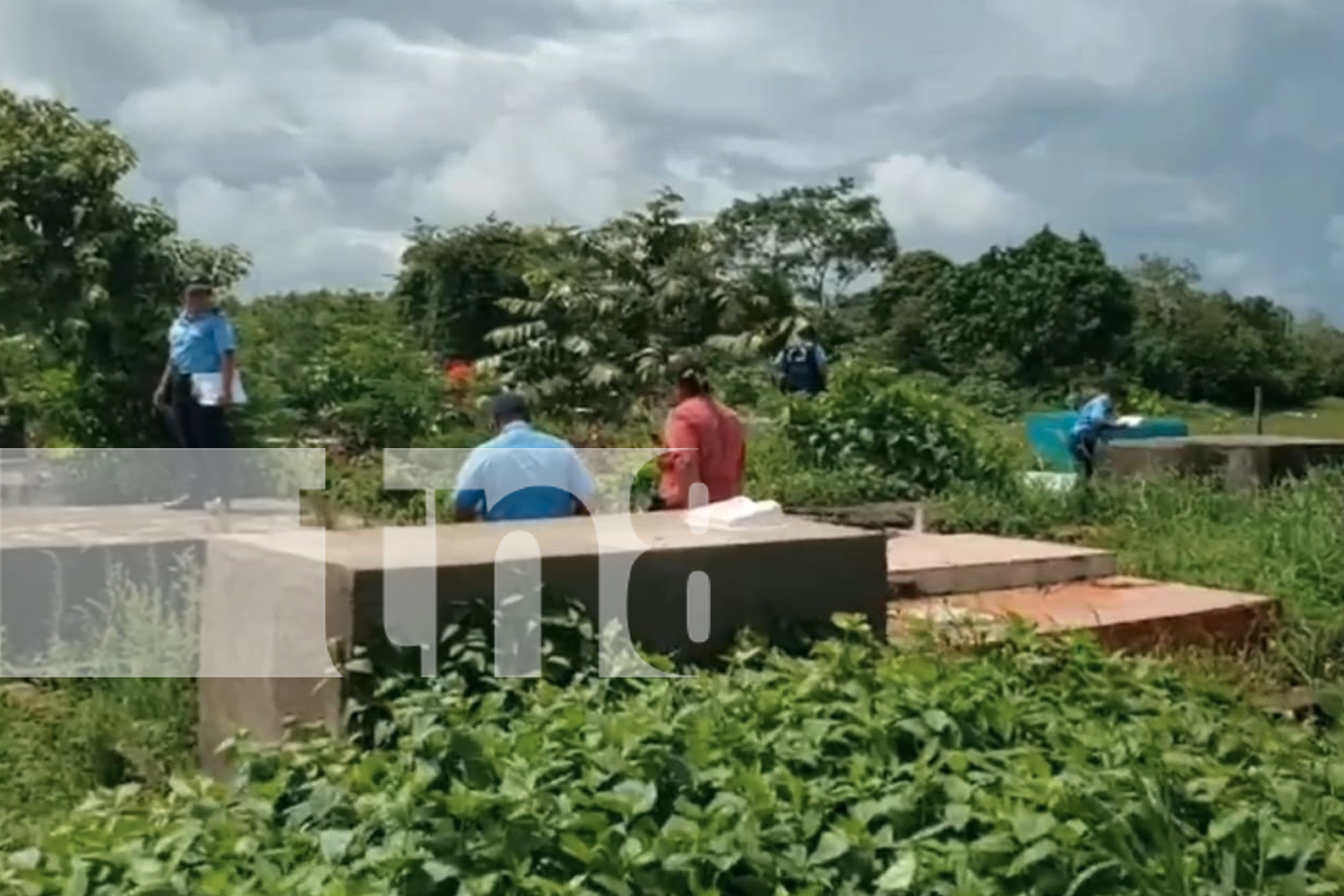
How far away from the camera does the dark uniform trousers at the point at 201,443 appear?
8930mm

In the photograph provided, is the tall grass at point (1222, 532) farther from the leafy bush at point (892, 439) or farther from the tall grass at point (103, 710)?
the tall grass at point (103, 710)

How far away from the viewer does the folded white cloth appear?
5406 millimetres

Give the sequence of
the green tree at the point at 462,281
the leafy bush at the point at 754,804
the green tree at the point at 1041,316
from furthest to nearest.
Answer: the green tree at the point at 1041,316 → the green tree at the point at 462,281 → the leafy bush at the point at 754,804

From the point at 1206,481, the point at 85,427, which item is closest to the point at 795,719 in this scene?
the point at 1206,481

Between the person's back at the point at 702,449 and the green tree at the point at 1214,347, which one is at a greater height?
the green tree at the point at 1214,347

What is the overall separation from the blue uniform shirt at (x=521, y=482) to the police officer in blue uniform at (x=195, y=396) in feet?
8.46

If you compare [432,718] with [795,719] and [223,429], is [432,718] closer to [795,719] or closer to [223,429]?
[795,719]

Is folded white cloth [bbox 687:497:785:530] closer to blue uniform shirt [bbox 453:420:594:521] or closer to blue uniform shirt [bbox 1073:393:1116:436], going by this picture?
blue uniform shirt [bbox 453:420:594:521]

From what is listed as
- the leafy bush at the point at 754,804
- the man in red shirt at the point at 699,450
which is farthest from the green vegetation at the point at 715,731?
the man in red shirt at the point at 699,450

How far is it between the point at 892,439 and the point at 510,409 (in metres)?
4.74

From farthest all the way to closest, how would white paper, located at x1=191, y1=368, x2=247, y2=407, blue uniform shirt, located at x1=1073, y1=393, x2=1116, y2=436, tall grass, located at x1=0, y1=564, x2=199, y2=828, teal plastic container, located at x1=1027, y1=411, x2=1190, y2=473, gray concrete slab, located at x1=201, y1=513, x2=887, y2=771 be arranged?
teal plastic container, located at x1=1027, y1=411, x2=1190, y2=473, blue uniform shirt, located at x1=1073, y1=393, x2=1116, y2=436, white paper, located at x1=191, y1=368, x2=247, y2=407, tall grass, located at x1=0, y1=564, x2=199, y2=828, gray concrete slab, located at x1=201, y1=513, x2=887, y2=771

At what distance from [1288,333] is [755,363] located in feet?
100

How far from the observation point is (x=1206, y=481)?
1027 cm

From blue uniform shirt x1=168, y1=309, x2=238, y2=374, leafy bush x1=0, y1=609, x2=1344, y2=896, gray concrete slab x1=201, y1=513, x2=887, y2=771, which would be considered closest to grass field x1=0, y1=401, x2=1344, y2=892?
gray concrete slab x1=201, y1=513, x2=887, y2=771
